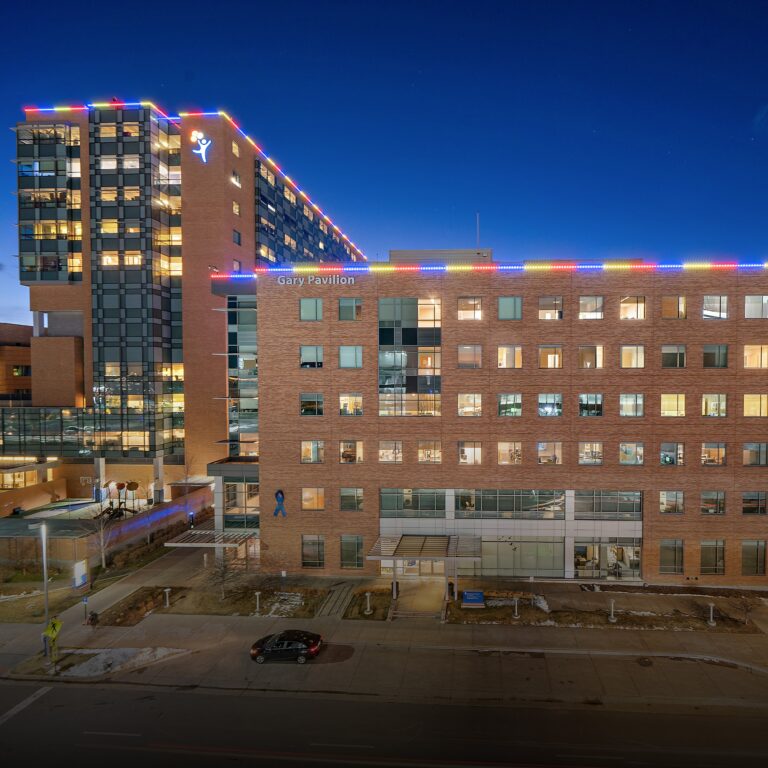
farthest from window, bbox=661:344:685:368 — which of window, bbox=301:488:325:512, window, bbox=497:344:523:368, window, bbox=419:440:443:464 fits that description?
window, bbox=301:488:325:512

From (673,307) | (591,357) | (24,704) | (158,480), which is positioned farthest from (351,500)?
(158,480)

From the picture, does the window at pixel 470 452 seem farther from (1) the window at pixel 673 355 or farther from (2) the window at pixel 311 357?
(1) the window at pixel 673 355

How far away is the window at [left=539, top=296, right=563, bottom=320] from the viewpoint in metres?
36.9

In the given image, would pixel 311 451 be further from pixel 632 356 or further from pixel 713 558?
pixel 713 558

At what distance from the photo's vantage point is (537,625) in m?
A: 29.5

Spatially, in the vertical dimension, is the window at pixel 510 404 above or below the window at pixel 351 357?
below

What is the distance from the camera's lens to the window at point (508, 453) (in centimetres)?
3728

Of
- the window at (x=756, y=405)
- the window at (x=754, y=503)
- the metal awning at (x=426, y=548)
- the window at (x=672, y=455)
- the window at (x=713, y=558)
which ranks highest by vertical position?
the window at (x=756, y=405)

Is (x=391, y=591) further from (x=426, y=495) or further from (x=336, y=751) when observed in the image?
(x=336, y=751)

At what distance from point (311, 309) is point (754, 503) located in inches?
1415

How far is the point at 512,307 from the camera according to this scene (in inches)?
1467

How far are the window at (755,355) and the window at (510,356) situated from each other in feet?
52.7

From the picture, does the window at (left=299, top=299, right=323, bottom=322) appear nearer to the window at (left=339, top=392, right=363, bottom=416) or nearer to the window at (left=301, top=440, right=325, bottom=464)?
the window at (left=339, top=392, right=363, bottom=416)

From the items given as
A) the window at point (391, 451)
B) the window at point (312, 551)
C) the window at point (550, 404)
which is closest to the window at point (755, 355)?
the window at point (550, 404)
